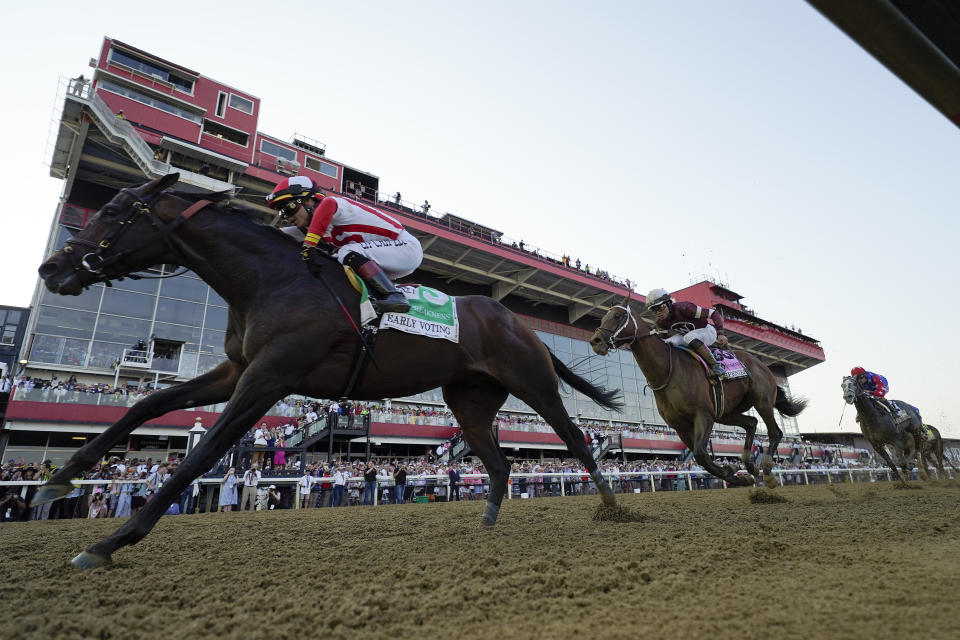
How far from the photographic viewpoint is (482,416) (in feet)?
16.3

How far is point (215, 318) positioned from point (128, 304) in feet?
13.6

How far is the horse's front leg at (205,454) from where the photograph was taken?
9.45 feet

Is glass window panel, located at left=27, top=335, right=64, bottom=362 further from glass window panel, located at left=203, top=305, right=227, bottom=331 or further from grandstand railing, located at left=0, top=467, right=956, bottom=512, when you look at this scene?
grandstand railing, located at left=0, top=467, right=956, bottom=512

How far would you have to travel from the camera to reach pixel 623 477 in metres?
18.1

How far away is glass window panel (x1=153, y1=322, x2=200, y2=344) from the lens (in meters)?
26.9

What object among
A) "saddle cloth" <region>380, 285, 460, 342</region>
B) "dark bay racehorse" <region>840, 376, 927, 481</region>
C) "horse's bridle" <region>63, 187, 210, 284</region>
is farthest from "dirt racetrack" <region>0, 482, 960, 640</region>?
"dark bay racehorse" <region>840, 376, 927, 481</region>


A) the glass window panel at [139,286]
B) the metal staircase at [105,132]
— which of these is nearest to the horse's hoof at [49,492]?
the metal staircase at [105,132]

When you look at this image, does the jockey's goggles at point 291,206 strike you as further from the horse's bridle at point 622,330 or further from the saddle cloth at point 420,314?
the horse's bridle at point 622,330

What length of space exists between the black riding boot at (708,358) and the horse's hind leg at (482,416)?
412 cm

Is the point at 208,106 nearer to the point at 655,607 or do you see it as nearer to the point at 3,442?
the point at 3,442

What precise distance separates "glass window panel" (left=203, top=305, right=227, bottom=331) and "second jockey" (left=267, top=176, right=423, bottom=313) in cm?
2716

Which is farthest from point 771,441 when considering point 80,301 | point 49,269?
point 80,301

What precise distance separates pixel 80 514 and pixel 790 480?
83.1ft

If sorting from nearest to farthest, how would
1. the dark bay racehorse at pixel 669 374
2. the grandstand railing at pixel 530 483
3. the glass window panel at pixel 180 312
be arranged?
1. the dark bay racehorse at pixel 669 374
2. the grandstand railing at pixel 530 483
3. the glass window panel at pixel 180 312
